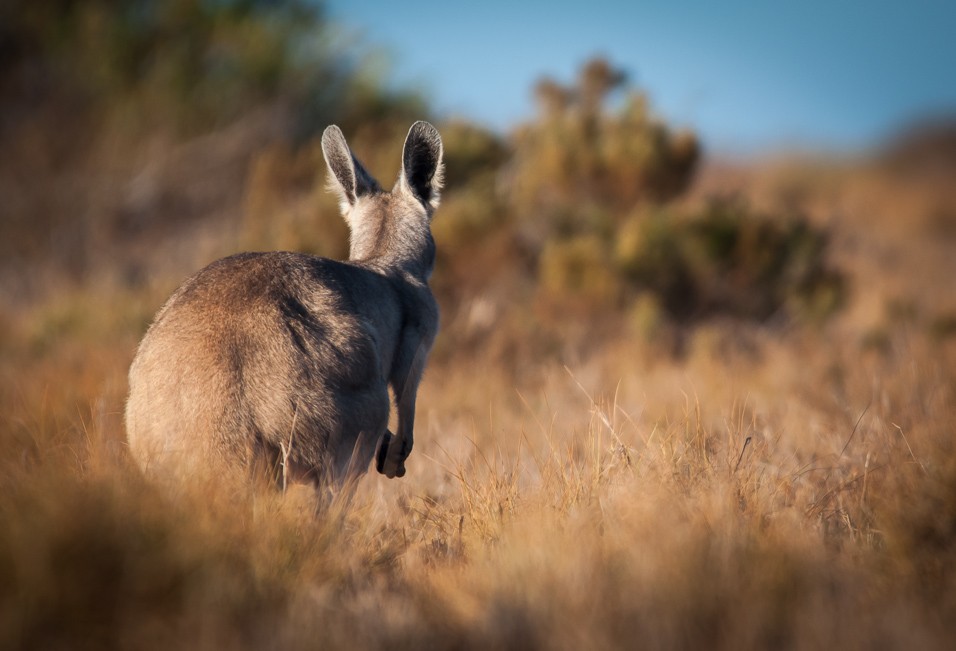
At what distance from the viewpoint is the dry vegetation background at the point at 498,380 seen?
239 cm

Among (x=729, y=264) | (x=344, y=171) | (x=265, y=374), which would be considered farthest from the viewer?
(x=729, y=264)

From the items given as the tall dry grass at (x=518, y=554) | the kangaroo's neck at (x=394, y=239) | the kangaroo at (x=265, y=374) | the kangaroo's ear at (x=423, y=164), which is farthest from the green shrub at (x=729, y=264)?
the kangaroo at (x=265, y=374)

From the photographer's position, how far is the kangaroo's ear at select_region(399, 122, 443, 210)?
488 centimetres

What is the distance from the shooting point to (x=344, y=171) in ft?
16.6

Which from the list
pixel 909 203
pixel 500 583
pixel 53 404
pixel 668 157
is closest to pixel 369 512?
pixel 500 583

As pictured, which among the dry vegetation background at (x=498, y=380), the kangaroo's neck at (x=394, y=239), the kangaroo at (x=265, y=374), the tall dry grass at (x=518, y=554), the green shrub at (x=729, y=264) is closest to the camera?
the tall dry grass at (x=518, y=554)

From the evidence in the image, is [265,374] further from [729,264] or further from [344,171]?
[729,264]

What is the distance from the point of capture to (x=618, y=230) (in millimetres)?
9711

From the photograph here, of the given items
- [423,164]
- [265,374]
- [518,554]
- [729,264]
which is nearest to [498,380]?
[423,164]

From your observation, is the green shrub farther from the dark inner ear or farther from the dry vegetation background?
the dark inner ear

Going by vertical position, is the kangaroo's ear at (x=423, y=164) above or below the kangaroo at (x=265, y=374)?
above

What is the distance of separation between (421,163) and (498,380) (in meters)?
2.78

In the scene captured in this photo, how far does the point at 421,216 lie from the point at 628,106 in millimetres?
6261

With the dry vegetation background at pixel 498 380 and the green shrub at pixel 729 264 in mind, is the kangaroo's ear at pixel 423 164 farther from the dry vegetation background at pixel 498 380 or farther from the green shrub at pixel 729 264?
the green shrub at pixel 729 264
